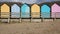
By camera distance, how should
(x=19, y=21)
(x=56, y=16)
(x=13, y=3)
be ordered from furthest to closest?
(x=13, y=3) → (x=56, y=16) → (x=19, y=21)

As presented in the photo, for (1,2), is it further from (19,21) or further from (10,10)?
(19,21)

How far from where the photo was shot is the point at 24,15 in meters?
18.8

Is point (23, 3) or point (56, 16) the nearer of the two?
point (56, 16)

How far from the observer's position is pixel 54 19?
17969 mm

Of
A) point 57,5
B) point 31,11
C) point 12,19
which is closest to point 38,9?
point 31,11

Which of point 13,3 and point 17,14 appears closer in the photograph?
point 17,14

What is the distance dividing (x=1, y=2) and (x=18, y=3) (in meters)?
1.81

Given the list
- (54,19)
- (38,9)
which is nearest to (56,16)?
(54,19)

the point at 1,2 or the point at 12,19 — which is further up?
the point at 1,2

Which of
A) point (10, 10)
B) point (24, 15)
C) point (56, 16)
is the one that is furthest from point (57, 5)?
point (10, 10)

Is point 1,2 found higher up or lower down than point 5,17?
higher up

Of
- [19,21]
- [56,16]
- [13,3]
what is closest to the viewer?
[19,21]

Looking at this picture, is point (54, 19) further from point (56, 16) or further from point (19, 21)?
point (19, 21)

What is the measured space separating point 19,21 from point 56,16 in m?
3.61
